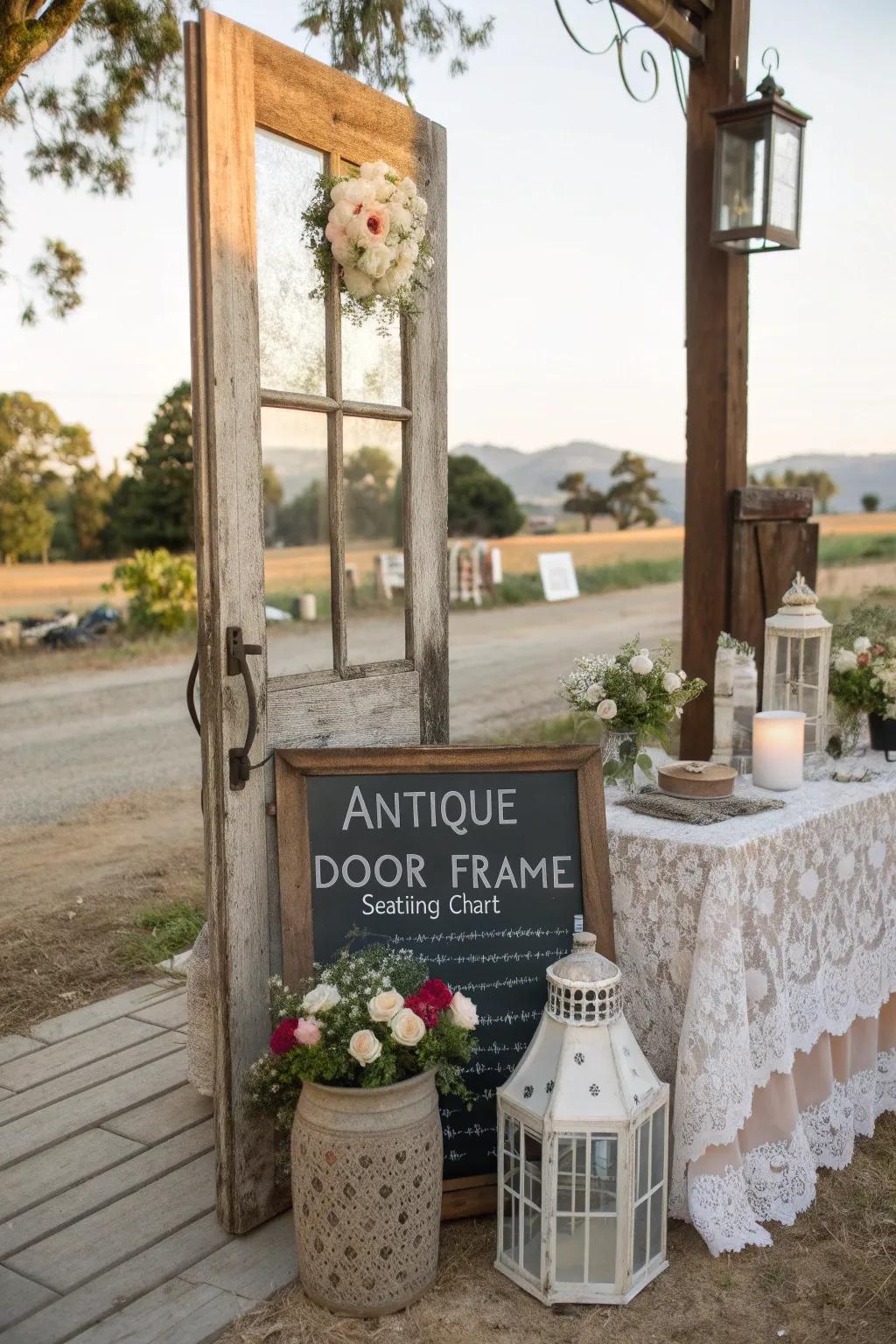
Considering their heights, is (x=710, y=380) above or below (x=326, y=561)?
above

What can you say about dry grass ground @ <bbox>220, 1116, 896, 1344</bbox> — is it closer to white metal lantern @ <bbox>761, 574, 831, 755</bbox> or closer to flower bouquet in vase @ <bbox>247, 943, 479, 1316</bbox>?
flower bouquet in vase @ <bbox>247, 943, 479, 1316</bbox>

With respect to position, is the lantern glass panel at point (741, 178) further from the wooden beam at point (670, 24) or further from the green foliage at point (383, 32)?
the green foliage at point (383, 32)

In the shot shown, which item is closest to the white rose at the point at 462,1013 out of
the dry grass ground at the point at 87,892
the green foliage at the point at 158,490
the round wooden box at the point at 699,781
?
the round wooden box at the point at 699,781

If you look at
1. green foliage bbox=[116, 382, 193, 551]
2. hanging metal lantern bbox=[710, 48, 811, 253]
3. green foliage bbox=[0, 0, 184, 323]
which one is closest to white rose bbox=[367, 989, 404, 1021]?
hanging metal lantern bbox=[710, 48, 811, 253]

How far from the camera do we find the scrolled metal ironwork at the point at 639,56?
2.99m

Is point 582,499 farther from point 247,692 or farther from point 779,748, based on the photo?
point 247,692

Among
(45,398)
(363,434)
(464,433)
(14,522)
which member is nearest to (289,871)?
(363,434)

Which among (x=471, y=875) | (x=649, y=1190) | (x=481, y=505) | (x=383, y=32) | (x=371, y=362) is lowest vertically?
(x=649, y=1190)

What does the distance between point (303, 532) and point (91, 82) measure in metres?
2.29

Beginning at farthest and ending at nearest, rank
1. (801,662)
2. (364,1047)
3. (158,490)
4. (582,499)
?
(582,499)
(158,490)
(801,662)
(364,1047)

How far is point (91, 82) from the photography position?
393 cm

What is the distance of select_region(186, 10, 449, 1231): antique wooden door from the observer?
1.97m

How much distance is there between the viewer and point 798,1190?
220 centimetres

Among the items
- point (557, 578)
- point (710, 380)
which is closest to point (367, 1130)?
point (710, 380)
